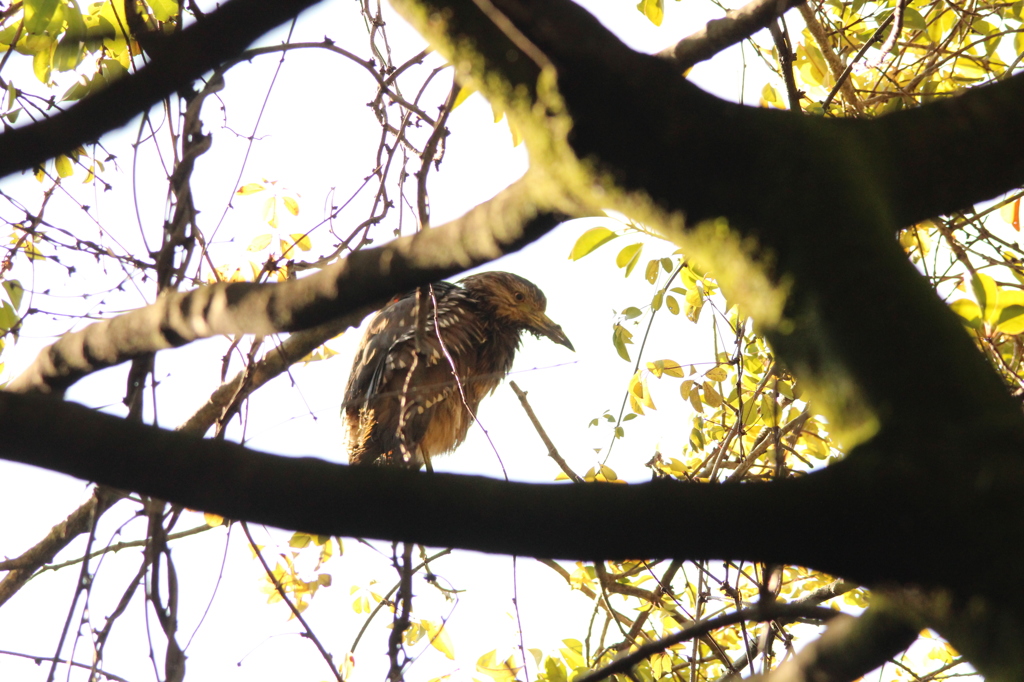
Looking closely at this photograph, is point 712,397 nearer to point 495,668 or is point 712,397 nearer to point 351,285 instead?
point 495,668

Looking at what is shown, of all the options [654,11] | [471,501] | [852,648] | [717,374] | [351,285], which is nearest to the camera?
[471,501]

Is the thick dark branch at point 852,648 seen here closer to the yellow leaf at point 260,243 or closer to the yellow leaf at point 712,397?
the yellow leaf at point 712,397

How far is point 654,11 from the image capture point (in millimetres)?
2848

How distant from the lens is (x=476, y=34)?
3.48 ft

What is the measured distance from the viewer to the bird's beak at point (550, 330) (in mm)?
5176

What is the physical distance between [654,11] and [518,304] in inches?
102

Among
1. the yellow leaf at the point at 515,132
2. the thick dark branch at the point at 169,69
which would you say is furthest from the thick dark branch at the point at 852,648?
the thick dark branch at the point at 169,69

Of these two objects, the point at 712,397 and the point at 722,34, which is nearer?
the point at 722,34

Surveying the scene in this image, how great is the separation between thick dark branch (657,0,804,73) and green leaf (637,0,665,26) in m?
0.58

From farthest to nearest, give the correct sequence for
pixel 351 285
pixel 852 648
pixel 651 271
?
pixel 651 271 → pixel 351 285 → pixel 852 648

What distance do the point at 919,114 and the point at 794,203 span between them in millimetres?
185

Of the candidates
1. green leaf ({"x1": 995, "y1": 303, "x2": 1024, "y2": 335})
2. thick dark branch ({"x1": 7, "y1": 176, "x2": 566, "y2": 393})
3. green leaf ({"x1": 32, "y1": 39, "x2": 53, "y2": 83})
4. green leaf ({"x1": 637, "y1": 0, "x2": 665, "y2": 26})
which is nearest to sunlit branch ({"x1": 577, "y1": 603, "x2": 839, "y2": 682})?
thick dark branch ({"x1": 7, "y1": 176, "x2": 566, "y2": 393})

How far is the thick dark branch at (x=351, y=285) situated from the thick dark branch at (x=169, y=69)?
0.35 meters

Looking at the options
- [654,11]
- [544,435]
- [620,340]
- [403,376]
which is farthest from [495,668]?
[654,11]
